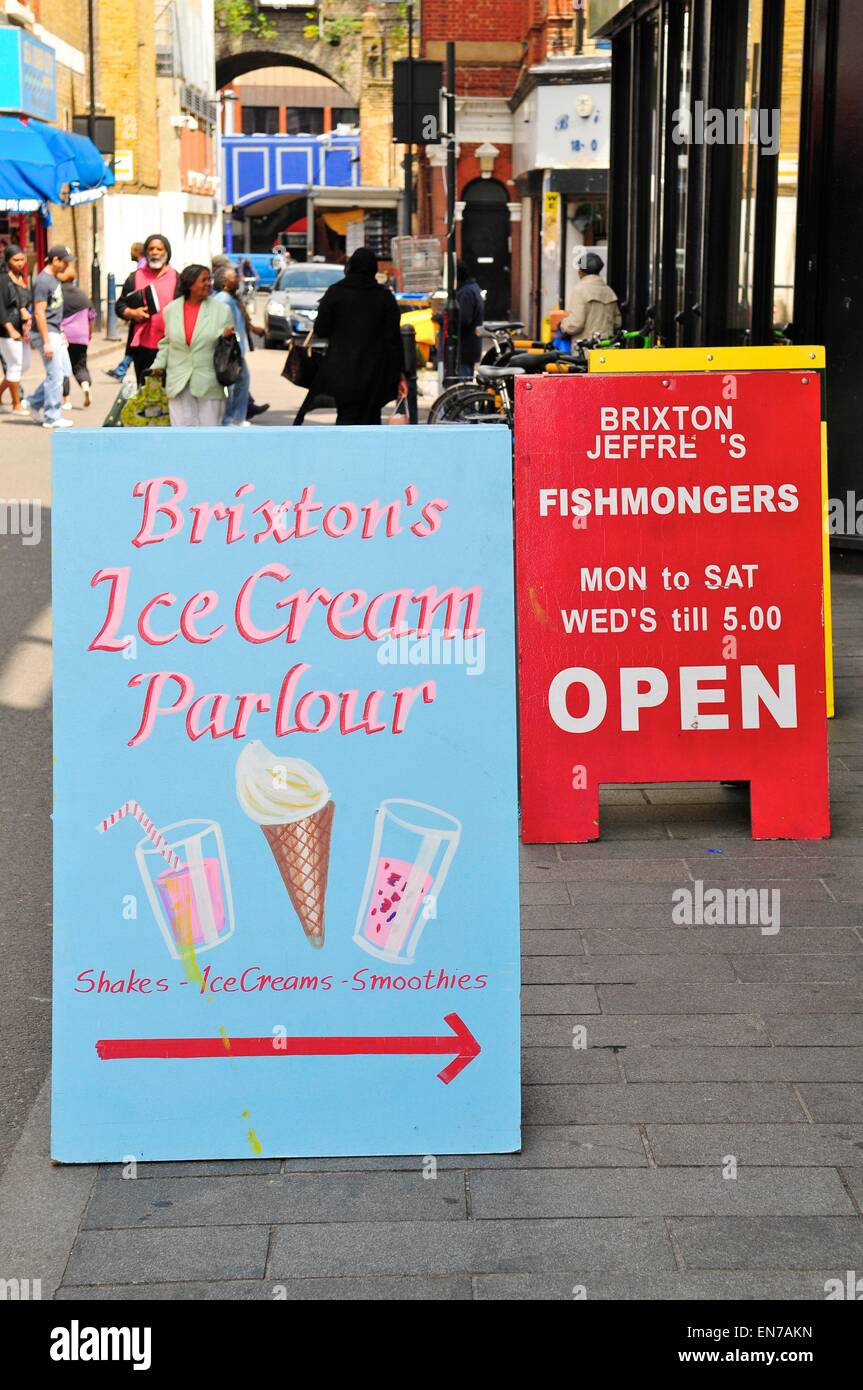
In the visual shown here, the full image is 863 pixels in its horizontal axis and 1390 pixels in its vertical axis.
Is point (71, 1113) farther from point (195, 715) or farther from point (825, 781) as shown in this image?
point (825, 781)

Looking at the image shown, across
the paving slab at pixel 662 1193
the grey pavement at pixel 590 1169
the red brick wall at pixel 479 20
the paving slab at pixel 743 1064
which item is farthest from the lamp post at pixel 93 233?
the paving slab at pixel 662 1193

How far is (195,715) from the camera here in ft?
12.3

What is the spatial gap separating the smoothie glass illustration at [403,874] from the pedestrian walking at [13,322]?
17380 mm

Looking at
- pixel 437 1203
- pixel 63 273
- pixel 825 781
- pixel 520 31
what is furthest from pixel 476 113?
pixel 437 1203

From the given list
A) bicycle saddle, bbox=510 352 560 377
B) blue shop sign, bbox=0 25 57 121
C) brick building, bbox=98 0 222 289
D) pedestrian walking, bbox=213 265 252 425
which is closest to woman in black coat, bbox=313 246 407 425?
bicycle saddle, bbox=510 352 560 377

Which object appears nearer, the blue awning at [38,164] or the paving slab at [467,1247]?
the paving slab at [467,1247]

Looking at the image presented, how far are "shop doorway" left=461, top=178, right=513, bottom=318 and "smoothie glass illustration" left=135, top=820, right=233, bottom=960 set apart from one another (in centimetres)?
3842

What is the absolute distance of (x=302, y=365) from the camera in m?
14.0

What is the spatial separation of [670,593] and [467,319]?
17095 mm

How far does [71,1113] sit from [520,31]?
137 ft

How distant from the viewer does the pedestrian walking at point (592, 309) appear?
17.2 m

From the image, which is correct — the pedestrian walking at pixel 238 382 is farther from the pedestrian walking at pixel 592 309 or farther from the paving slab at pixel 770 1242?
the paving slab at pixel 770 1242

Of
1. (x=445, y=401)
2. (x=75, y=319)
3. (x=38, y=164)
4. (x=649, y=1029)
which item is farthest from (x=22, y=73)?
(x=649, y=1029)

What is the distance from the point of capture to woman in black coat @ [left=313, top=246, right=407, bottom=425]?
1353cm
